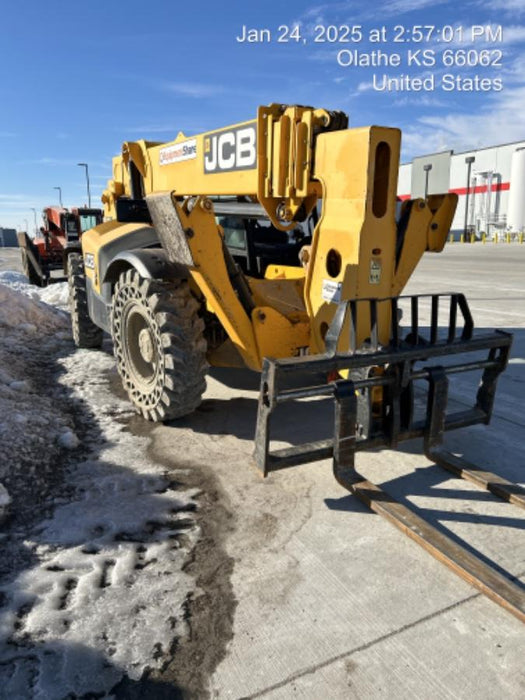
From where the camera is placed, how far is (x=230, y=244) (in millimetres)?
5723

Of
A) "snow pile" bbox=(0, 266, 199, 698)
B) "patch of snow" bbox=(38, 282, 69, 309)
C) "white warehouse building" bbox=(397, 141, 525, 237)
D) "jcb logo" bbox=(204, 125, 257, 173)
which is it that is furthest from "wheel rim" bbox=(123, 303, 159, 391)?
"white warehouse building" bbox=(397, 141, 525, 237)

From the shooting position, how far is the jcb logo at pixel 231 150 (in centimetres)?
376

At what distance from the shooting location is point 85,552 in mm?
2727

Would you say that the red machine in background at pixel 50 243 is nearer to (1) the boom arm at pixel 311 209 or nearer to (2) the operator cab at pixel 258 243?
(2) the operator cab at pixel 258 243

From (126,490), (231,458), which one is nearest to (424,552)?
(231,458)

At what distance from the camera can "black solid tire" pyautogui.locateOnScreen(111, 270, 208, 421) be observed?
3.99 metres

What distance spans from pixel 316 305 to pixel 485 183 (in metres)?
49.7

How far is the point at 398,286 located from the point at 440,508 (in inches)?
62.1

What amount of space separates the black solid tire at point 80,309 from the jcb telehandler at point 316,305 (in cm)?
227

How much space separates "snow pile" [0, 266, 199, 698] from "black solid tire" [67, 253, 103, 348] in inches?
87.8

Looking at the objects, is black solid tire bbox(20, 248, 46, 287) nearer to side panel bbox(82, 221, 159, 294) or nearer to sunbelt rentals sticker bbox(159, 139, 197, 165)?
side panel bbox(82, 221, 159, 294)

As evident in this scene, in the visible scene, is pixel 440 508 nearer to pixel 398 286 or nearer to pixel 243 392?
pixel 398 286

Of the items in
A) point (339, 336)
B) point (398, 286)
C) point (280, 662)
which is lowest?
point (280, 662)

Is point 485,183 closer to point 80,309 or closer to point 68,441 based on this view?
point 80,309
